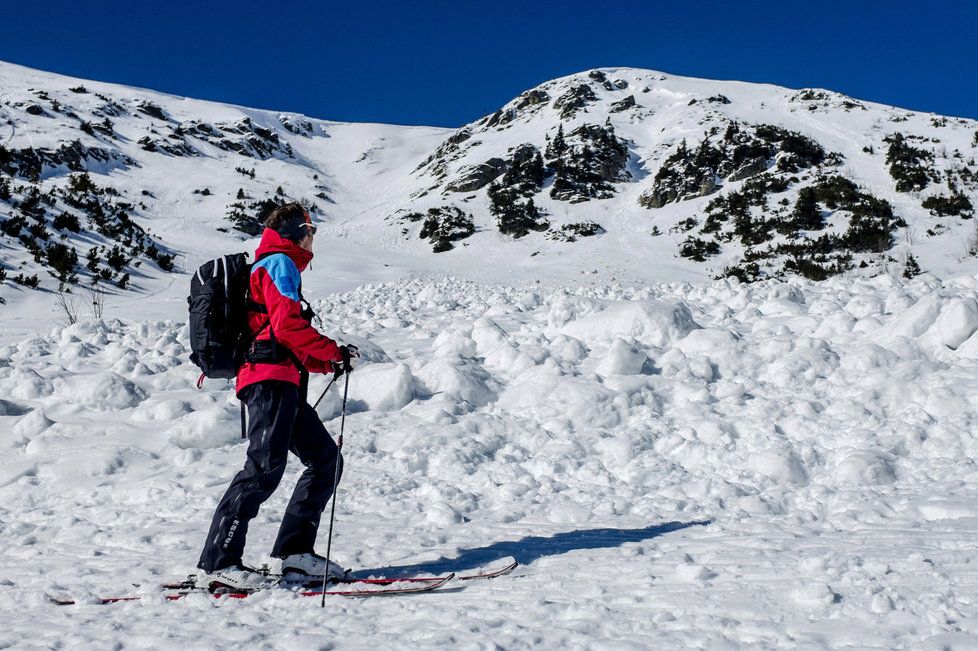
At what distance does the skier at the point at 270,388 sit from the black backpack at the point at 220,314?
5cm

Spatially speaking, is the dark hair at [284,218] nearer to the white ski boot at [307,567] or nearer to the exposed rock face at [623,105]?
the white ski boot at [307,567]

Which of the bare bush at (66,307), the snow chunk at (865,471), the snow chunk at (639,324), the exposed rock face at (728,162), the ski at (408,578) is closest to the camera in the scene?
the ski at (408,578)

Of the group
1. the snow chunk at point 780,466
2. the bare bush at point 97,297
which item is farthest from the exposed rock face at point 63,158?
the snow chunk at point 780,466

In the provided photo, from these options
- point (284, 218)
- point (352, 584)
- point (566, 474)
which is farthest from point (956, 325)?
point (284, 218)

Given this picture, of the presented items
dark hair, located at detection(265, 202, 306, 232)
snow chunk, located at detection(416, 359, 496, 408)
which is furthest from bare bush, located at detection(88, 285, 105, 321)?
dark hair, located at detection(265, 202, 306, 232)

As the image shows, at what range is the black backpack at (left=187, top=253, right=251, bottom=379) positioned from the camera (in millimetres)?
3076

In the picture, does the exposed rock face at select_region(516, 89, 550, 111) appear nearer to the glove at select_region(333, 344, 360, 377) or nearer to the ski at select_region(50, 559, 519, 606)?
the glove at select_region(333, 344, 360, 377)

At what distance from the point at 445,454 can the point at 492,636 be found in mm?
2519

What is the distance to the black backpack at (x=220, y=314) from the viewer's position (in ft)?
10.1

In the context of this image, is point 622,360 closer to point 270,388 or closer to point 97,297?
point 270,388

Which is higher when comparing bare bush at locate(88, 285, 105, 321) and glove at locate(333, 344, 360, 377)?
bare bush at locate(88, 285, 105, 321)

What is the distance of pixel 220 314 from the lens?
10.2 feet

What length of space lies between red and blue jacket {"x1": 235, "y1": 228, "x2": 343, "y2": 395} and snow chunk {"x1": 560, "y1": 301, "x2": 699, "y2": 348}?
4546mm

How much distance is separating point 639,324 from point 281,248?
4.93m
